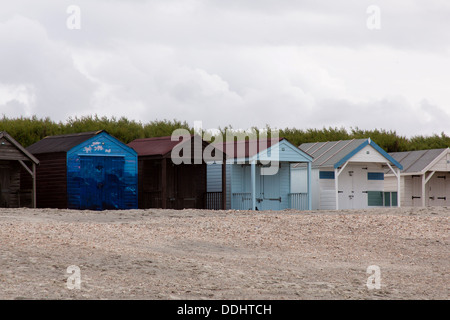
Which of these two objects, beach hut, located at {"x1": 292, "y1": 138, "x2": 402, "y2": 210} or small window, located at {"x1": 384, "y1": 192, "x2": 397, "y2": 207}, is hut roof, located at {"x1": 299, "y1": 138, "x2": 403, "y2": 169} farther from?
small window, located at {"x1": 384, "y1": 192, "x2": 397, "y2": 207}

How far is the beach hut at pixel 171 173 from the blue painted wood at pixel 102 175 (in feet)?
3.74

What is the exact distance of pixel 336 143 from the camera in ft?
114

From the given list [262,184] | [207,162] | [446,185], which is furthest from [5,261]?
[446,185]

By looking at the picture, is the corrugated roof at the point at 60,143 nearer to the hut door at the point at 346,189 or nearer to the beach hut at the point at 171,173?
the beach hut at the point at 171,173

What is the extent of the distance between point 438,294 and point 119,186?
1724 cm

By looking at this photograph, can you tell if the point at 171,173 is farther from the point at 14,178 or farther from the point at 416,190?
the point at 416,190

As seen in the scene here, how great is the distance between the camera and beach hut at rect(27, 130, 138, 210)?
26.9 meters

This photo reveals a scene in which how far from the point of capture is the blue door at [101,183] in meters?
27.1

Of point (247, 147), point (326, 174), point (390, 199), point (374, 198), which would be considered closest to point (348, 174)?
point (326, 174)

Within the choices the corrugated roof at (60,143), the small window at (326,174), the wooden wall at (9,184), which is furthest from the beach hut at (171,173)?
the small window at (326,174)

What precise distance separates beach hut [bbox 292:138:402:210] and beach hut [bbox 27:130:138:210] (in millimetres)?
8728

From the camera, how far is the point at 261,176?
A: 3188cm

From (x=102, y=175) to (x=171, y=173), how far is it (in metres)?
3.42

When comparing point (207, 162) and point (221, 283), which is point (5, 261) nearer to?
point (221, 283)
